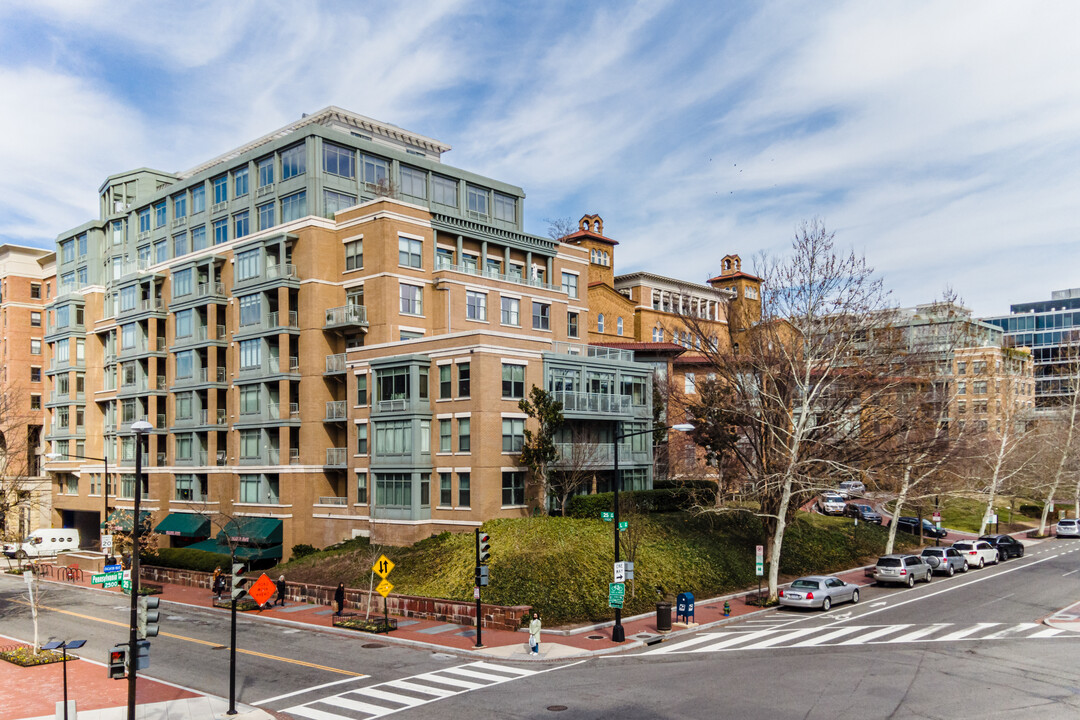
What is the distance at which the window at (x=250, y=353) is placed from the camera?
54812 millimetres

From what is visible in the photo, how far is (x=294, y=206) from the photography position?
55094 mm

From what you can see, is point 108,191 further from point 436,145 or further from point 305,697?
point 305,697

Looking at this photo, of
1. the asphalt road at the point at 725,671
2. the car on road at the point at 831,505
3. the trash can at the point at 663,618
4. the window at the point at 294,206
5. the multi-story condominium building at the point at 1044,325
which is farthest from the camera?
the multi-story condominium building at the point at 1044,325

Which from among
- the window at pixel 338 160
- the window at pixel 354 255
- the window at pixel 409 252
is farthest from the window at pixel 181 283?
the window at pixel 409 252

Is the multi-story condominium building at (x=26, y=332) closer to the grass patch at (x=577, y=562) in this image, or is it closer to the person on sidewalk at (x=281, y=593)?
the grass patch at (x=577, y=562)

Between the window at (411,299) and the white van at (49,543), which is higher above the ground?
the window at (411,299)

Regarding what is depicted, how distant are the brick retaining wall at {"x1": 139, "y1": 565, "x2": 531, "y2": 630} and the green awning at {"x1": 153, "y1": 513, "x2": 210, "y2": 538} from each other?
19.2 m

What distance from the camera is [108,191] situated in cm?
7369

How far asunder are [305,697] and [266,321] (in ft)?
115

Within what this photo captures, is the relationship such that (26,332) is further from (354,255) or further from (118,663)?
(118,663)

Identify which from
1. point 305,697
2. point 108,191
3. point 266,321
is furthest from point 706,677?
point 108,191

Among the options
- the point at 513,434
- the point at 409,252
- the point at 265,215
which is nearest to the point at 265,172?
the point at 265,215

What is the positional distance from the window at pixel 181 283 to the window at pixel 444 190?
19.1 metres

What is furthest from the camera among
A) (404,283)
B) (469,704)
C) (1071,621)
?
(404,283)
